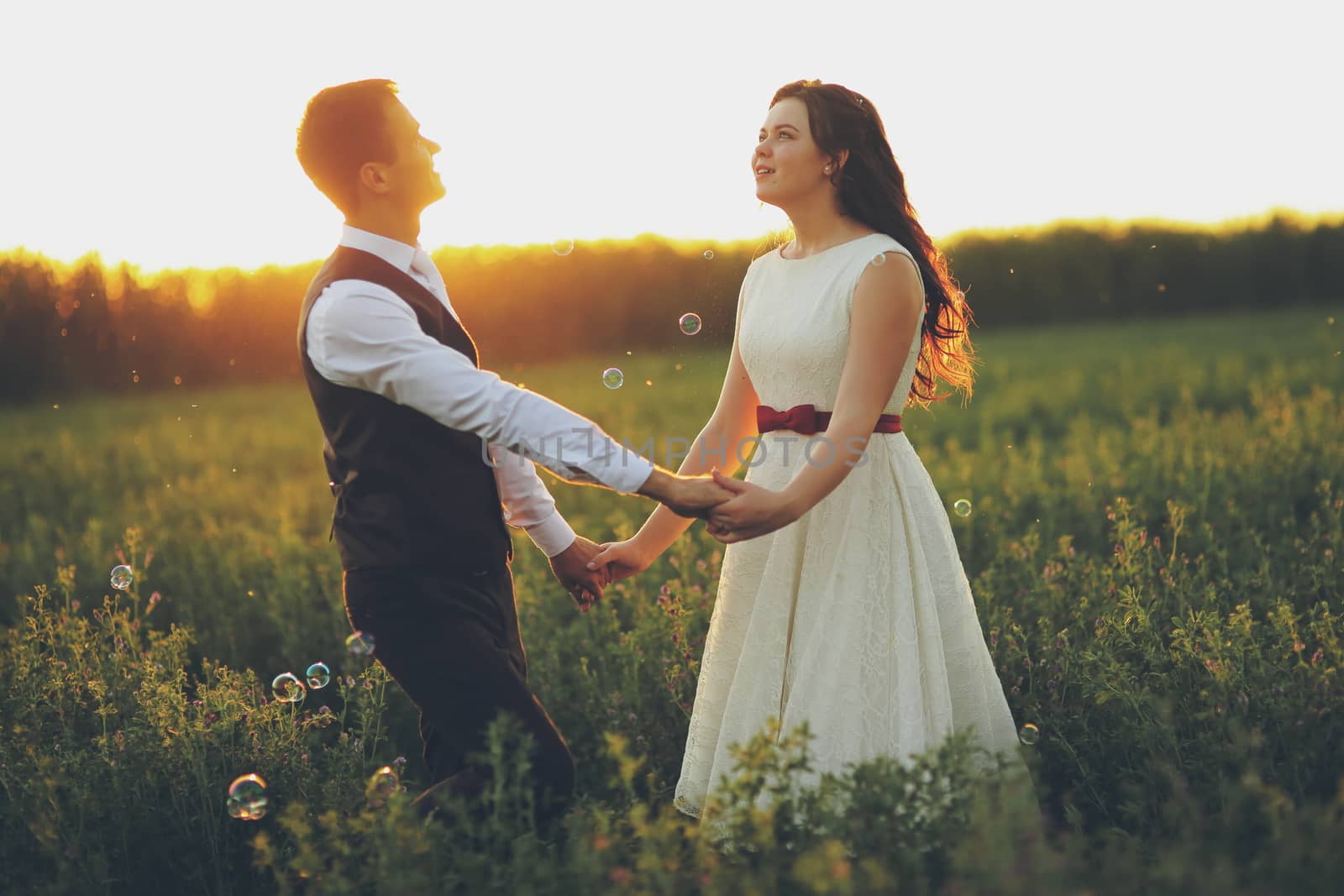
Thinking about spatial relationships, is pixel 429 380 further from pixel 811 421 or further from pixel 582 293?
pixel 582 293

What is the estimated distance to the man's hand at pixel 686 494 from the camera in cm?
336

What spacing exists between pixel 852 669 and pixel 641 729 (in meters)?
1.50

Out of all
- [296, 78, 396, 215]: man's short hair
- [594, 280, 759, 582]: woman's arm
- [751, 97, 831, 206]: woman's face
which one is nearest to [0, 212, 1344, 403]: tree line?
[594, 280, 759, 582]: woman's arm

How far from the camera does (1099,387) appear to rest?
15141 mm

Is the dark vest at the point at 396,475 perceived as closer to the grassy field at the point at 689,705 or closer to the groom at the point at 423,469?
the groom at the point at 423,469

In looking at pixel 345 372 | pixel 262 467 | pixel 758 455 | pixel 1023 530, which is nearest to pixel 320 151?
pixel 345 372

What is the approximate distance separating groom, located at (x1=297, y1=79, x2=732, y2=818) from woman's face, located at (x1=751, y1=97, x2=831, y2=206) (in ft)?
3.26

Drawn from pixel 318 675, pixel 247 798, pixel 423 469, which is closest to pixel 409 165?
pixel 423 469

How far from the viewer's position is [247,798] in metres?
3.35

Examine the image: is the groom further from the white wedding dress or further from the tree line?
the tree line

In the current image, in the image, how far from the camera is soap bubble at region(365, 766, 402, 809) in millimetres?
2855

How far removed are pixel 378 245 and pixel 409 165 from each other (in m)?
0.29

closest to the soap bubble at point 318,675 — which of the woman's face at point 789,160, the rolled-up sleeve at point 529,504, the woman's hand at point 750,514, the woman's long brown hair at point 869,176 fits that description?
the rolled-up sleeve at point 529,504

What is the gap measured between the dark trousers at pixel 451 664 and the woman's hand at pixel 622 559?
31.6 inches
